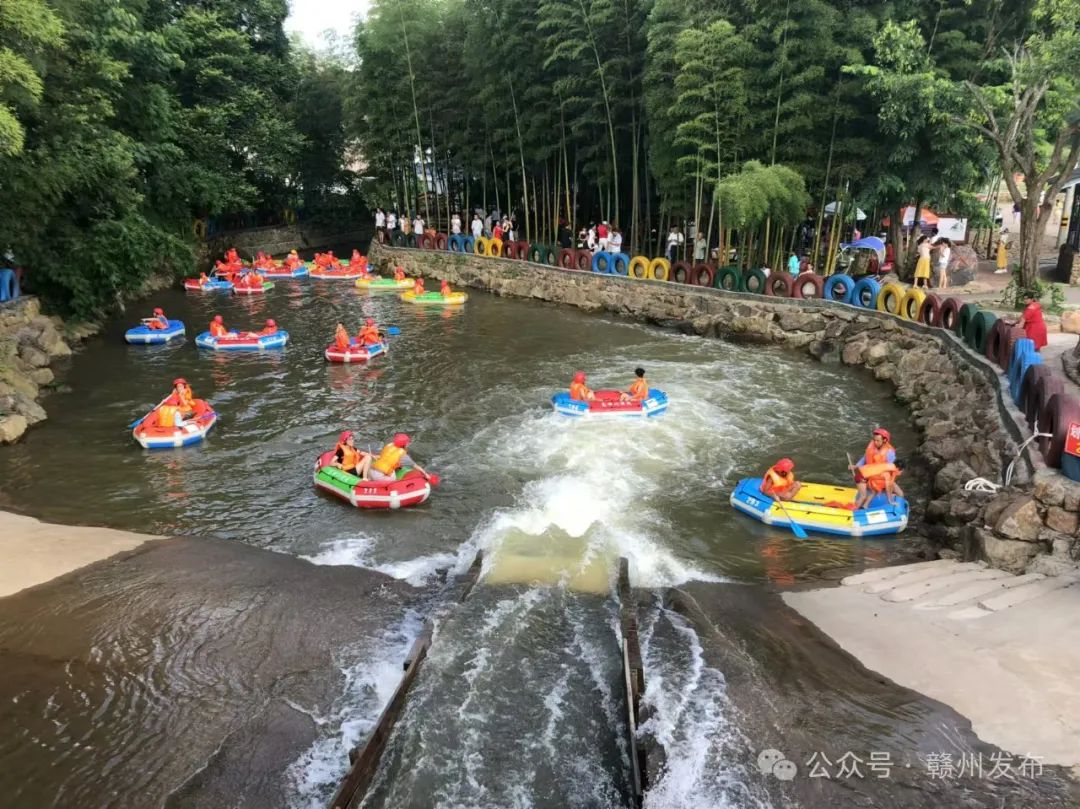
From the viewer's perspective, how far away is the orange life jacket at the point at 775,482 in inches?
412

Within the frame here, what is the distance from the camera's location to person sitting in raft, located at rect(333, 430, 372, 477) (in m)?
11.2

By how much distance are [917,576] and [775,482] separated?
92.4 inches

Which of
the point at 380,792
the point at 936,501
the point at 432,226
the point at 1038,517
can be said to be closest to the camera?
the point at 380,792

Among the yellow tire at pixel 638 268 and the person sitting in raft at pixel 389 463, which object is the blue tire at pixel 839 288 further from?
the person sitting in raft at pixel 389 463

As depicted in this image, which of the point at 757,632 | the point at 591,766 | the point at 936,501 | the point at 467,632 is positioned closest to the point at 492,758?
the point at 591,766

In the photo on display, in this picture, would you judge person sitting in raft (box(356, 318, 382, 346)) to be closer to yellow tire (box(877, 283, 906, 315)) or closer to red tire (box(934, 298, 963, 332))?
yellow tire (box(877, 283, 906, 315))

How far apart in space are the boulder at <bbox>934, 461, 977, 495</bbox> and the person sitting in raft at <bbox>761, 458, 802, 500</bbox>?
202 cm

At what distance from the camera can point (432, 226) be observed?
36312 millimetres

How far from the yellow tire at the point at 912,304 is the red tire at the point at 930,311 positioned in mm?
92

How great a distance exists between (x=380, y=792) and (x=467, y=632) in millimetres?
2165

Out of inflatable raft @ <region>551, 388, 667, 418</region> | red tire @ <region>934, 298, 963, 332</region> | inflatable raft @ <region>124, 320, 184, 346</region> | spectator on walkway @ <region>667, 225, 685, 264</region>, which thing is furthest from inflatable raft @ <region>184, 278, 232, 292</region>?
red tire @ <region>934, 298, 963, 332</region>

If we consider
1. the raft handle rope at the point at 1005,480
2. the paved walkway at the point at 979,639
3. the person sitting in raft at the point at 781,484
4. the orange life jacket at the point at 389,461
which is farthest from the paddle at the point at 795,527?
the orange life jacket at the point at 389,461

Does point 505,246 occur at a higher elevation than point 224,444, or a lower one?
higher

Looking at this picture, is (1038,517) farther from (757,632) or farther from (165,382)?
(165,382)
